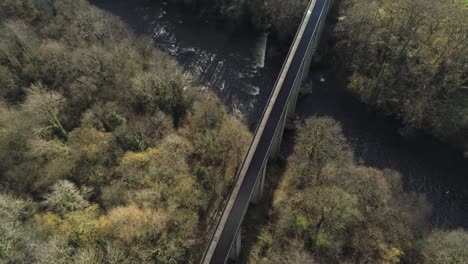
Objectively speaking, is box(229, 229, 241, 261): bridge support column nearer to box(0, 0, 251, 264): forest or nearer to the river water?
box(0, 0, 251, 264): forest

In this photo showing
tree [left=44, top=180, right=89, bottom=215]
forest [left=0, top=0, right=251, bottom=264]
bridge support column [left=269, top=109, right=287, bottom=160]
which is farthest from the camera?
bridge support column [left=269, top=109, right=287, bottom=160]

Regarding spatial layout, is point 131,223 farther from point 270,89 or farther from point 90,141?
point 270,89

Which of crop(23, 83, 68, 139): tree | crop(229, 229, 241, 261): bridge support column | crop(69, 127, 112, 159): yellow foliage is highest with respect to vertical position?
crop(23, 83, 68, 139): tree

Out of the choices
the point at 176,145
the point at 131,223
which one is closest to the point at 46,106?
the point at 176,145

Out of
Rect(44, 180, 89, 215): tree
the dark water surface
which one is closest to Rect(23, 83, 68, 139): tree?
Rect(44, 180, 89, 215): tree

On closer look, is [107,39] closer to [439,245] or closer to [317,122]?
[317,122]

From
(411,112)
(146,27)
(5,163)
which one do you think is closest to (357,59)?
(411,112)

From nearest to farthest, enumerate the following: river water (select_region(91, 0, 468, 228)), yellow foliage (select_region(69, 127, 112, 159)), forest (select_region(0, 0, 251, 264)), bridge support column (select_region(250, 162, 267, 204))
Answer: forest (select_region(0, 0, 251, 264)) < bridge support column (select_region(250, 162, 267, 204)) < yellow foliage (select_region(69, 127, 112, 159)) < river water (select_region(91, 0, 468, 228))
